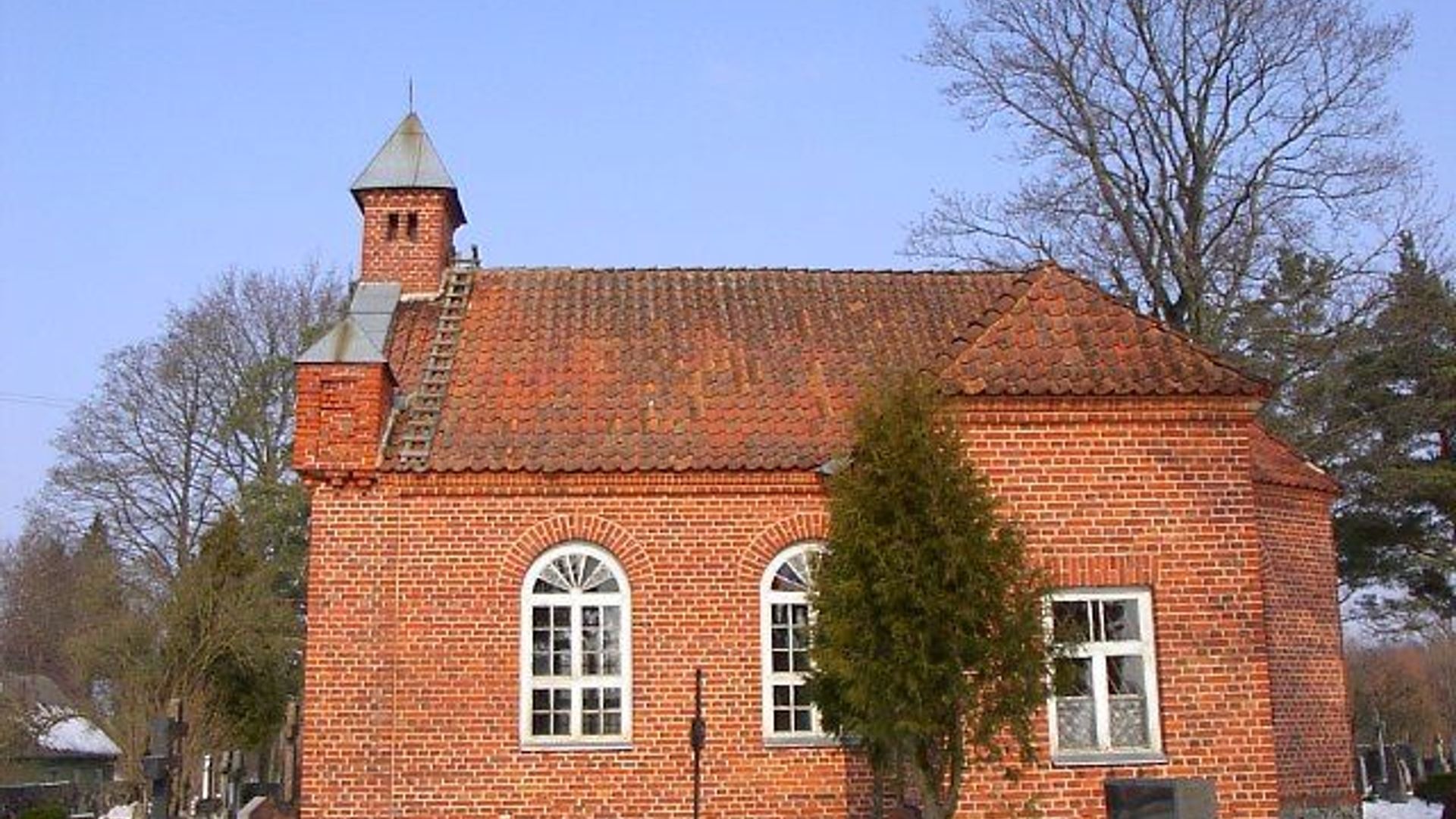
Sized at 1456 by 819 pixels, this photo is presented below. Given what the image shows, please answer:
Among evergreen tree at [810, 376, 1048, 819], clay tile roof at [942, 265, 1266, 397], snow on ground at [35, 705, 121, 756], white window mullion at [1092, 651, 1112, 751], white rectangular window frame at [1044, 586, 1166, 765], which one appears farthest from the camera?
snow on ground at [35, 705, 121, 756]

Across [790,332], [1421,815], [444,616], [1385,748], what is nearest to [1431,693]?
[1385,748]

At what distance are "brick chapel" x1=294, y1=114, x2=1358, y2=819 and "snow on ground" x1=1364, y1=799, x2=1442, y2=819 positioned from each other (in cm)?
958

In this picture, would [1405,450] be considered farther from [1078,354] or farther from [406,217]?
[406,217]

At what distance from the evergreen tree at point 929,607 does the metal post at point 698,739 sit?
3.78 m

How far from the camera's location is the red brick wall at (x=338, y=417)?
15.5 m

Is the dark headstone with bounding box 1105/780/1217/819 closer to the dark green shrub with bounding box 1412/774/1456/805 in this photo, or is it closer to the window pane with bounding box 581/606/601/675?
the window pane with bounding box 581/606/601/675

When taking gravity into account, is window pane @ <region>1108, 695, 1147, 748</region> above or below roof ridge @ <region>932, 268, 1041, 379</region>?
below

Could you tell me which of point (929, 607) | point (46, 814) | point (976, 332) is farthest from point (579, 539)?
point (46, 814)

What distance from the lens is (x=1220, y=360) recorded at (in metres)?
13.7

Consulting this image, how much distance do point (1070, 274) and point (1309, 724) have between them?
26.1ft

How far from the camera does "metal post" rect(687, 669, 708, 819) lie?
48.3 ft

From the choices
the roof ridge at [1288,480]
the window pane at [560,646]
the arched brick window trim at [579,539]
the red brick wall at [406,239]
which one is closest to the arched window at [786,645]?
the arched brick window trim at [579,539]

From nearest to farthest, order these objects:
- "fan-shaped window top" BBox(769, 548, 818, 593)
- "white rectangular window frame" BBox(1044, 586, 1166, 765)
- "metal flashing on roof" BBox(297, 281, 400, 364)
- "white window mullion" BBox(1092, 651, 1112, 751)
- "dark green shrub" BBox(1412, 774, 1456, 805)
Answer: "white rectangular window frame" BBox(1044, 586, 1166, 765) → "white window mullion" BBox(1092, 651, 1112, 751) → "fan-shaped window top" BBox(769, 548, 818, 593) → "metal flashing on roof" BBox(297, 281, 400, 364) → "dark green shrub" BBox(1412, 774, 1456, 805)

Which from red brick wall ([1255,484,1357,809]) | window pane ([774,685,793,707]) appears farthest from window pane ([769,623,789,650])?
red brick wall ([1255,484,1357,809])
